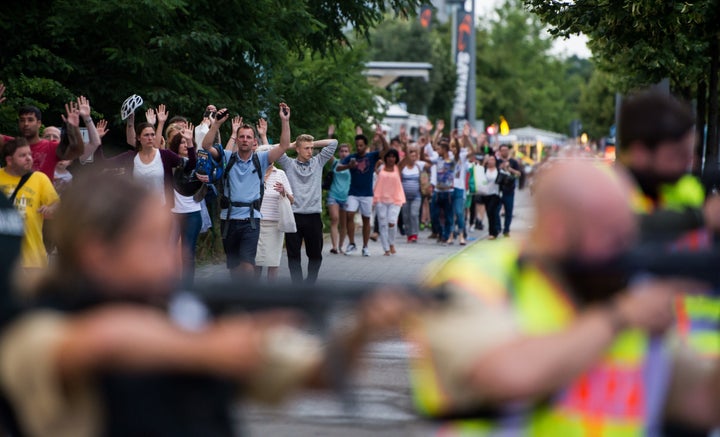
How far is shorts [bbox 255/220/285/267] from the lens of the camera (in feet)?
41.7

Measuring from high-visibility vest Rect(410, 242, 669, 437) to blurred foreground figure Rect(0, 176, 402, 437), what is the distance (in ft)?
0.65

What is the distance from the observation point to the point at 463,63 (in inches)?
1673

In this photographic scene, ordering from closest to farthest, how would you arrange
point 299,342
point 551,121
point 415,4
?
point 299,342 → point 415,4 → point 551,121

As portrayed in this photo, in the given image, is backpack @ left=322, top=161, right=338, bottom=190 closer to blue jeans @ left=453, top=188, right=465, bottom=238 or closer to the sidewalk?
the sidewalk

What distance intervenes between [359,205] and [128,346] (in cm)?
1704

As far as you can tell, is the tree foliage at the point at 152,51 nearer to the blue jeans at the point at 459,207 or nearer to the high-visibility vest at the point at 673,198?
the blue jeans at the point at 459,207

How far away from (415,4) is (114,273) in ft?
57.0

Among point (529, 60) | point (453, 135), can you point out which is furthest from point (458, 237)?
point (529, 60)

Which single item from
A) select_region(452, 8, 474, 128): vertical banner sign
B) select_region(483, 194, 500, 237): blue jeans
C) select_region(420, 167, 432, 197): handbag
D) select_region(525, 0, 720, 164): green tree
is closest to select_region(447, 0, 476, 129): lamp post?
select_region(452, 8, 474, 128): vertical banner sign

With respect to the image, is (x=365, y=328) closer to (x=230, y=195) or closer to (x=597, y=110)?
(x=230, y=195)

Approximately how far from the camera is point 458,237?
914 inches

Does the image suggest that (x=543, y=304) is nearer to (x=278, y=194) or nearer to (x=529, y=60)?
(x=278, y=194)

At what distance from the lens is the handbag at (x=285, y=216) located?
12648mm

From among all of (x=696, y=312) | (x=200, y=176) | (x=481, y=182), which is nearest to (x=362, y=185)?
(x=481, y=182)
